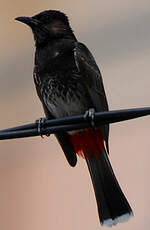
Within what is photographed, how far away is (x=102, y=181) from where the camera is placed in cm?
415

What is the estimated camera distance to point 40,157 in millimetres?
5531

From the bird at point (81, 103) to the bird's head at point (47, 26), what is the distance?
1 centimetres

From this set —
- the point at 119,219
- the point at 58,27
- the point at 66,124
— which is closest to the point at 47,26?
the point at 58,27

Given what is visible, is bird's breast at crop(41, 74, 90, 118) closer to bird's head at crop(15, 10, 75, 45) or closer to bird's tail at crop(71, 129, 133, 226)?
bird's tail at crop(71, 129, 133, 226)

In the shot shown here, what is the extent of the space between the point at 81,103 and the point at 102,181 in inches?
14.6

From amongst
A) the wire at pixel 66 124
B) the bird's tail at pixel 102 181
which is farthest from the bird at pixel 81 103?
the wire at pixel 66 124

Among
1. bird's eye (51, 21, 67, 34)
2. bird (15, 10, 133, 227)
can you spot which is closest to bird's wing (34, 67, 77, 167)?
bird (15, 10, 133, 227)

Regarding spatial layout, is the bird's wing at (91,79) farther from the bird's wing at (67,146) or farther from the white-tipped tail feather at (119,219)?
the white-tipped tail feather at (119,219)

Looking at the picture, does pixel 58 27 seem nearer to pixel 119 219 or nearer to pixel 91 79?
pixel 91 79

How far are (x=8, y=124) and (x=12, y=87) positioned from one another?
0.24 metres

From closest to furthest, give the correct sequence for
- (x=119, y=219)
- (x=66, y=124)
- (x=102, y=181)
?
(x=66, y=124) < (x=119, y=219) < (x=102, y=181)

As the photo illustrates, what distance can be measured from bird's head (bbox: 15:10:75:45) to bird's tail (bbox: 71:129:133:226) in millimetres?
516

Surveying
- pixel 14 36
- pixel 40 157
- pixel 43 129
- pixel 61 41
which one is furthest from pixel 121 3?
pixel 43 129

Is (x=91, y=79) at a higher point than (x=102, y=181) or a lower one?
higher
